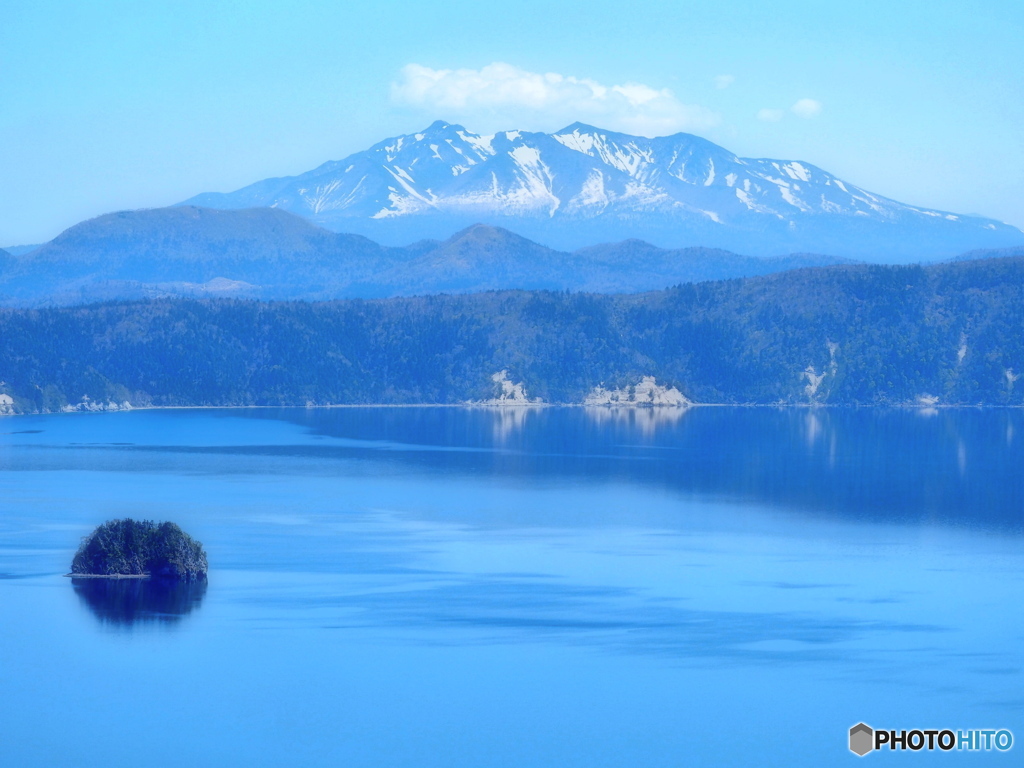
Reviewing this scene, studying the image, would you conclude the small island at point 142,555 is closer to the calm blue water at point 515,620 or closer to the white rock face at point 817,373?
the calm blue water at point 515,620

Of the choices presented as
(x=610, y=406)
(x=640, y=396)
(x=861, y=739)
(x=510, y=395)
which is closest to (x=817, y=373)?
(x=640, y=396)

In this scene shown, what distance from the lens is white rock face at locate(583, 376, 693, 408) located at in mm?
176875

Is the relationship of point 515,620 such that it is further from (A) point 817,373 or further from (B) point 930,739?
(A) point 817,373

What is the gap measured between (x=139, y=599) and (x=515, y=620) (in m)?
10.2

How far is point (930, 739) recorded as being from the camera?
32.1 m

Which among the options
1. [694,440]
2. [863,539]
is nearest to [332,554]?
[863,539]

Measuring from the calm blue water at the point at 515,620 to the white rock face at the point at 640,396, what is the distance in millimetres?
91150

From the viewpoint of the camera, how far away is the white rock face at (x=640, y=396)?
176875mm

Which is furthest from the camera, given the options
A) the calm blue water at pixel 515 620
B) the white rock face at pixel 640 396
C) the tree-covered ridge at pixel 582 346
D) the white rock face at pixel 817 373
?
the white rock face at pixel 817 373

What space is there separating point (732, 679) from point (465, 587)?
13.1 meters

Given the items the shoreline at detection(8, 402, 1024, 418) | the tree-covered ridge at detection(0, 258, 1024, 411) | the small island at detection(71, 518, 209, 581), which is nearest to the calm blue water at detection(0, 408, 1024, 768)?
the small island at detection(71, 518, 209, 581)

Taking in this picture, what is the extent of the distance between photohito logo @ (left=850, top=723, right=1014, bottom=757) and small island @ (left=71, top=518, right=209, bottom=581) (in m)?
21.8

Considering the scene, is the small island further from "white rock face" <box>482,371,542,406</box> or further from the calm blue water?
"white rock face" <box>482,371,542,406</box>

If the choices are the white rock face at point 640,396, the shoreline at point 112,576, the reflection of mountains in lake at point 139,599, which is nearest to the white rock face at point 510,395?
the white rock face at point 640,396
